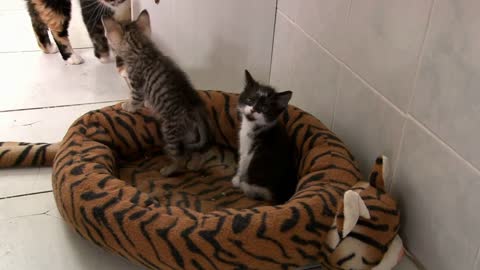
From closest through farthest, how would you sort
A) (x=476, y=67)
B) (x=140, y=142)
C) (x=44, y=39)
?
(x=476, y=67), (x=140, y=142), (x=44, y=39)

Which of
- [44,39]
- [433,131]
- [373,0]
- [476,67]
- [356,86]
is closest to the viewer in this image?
[476,67]

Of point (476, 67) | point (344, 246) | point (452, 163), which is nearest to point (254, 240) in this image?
point (344, 246)

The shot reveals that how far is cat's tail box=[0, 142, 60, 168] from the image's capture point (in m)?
1.46

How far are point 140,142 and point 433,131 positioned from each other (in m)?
0.84

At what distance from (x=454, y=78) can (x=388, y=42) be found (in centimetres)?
22

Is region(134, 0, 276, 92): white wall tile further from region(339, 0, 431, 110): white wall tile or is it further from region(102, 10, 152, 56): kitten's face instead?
region(339, 0, 431, 110): white wall tile

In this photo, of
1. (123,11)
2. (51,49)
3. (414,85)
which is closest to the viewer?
(414,85)

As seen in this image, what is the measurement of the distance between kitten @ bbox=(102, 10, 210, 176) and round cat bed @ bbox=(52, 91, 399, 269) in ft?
0.55

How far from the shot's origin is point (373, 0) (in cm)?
118

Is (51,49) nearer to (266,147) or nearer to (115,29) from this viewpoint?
(115,29)

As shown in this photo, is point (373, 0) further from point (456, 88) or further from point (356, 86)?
point (456, 88)

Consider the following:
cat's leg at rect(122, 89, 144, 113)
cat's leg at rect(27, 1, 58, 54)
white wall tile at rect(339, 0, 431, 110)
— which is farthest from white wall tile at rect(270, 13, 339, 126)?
cat's leg at rect(27, 1, 58, 54)

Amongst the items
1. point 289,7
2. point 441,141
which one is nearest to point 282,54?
point 289,7

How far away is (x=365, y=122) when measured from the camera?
128 centimetres
